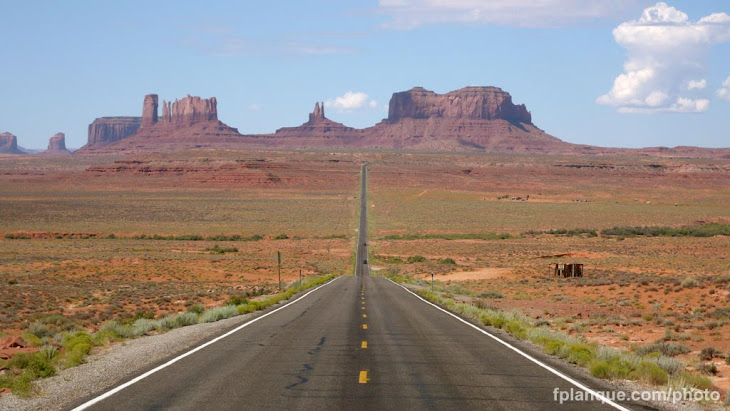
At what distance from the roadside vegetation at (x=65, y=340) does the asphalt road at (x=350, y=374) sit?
2.01m

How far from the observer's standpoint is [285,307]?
26.2 metres

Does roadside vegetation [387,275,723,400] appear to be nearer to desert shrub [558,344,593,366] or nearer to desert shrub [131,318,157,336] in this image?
desert shrub [558,344,593,366]

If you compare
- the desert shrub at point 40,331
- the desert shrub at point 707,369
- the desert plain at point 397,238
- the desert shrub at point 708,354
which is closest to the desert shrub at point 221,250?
the desert plain at point 397,238

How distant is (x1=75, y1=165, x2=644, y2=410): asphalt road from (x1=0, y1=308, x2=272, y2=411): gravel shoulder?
0.60 meters

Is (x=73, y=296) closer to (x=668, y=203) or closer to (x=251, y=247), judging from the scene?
(x=251, y=247)

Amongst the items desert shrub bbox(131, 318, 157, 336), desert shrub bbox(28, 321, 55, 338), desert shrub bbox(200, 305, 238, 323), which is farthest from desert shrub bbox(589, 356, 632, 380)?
desert shrub bbox(28, 321, 55, 338)

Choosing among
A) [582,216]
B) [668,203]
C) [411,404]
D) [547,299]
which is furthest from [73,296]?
[668,203]

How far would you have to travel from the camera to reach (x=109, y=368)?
13.0m

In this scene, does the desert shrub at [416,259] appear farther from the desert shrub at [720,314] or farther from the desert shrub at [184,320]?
the desert shrub at [184,320]

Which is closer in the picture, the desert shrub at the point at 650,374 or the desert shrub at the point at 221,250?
the desert shrub at the point at 650,374

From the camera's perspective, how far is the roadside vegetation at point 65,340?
12023 mm

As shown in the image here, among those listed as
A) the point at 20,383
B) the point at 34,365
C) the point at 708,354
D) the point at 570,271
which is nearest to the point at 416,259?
the point at 570,271

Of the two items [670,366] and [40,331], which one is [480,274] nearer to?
[40,331]

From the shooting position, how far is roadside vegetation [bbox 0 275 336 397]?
473 inches
